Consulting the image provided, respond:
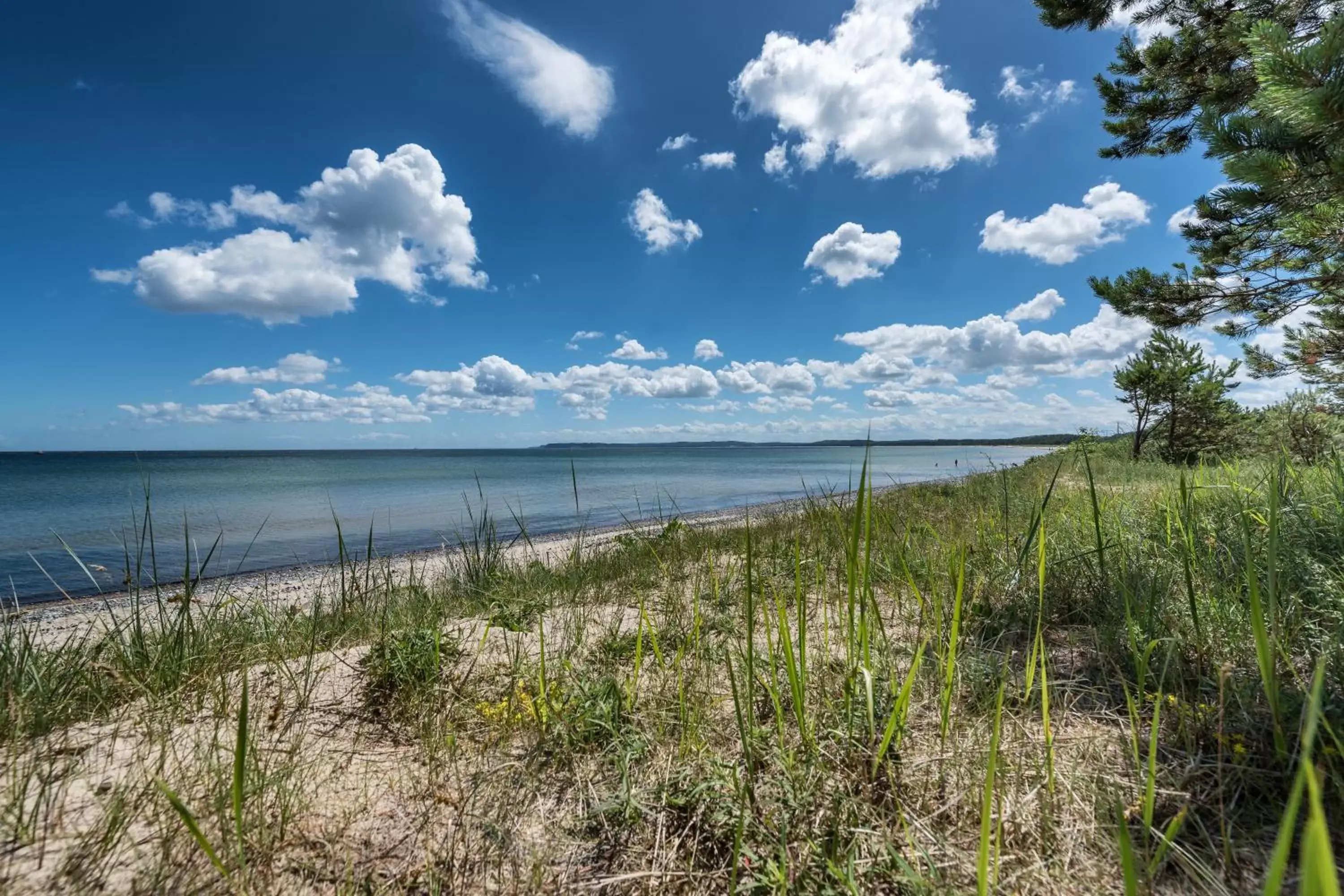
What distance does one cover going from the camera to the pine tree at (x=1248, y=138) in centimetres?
253

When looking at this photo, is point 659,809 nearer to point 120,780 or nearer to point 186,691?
point 120,780

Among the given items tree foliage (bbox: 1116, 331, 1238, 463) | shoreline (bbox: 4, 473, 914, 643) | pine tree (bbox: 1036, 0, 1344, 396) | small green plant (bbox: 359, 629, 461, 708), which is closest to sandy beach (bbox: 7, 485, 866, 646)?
shoreline (bbox: 4, 473, 914, 643)

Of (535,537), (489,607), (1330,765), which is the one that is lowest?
(535,537)

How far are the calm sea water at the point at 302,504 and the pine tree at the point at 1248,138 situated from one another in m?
2.84

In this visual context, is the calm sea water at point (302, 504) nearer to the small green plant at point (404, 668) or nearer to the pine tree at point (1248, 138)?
the small green plant at point (404, 668)

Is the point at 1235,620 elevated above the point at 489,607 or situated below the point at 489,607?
above

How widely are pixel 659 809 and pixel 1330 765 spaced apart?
69.8 inches

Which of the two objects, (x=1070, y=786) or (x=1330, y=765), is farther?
(x=1070, y=786)

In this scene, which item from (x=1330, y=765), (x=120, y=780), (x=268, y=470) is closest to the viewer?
(x=1330, y=765)

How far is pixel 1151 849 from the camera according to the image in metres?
1.44

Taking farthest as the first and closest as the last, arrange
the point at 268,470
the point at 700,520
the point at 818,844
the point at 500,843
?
the point at 268,470
the point at 700,520
the point at 500,843
the point at 818,844

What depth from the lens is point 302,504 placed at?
23.1 meters

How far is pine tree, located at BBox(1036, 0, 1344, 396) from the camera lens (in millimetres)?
2525

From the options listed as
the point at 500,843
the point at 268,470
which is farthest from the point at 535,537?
the point at 268,470
